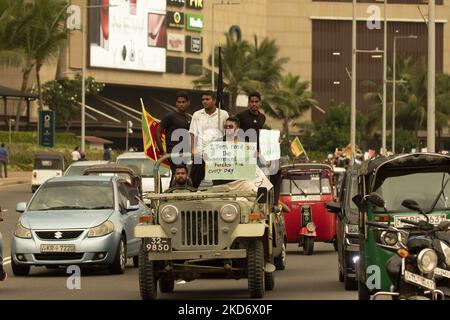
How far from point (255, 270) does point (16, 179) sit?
53514mm

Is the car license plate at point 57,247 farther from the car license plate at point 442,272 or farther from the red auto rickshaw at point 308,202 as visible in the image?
the car license plate at point 442,272

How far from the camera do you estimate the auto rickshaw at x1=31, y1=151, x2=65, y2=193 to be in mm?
58969

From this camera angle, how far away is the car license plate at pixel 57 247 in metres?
22.4

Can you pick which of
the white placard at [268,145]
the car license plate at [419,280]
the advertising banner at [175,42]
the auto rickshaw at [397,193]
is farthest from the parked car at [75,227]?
the advertising banner at [175,42]

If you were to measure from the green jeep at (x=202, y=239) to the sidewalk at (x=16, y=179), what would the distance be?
48230 mm

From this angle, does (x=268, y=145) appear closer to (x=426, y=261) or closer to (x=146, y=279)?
(x=146, y=279)

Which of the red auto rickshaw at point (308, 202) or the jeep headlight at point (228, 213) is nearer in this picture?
the jeep headlight at point (228, 213)

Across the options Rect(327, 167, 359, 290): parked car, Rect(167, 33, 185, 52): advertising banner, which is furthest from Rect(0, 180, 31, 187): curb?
Rect(167, 33, 185, 52): advertising banner

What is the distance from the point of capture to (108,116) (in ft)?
380

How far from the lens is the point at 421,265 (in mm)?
12977

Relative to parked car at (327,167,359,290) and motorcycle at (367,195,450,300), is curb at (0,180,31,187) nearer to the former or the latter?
parked car at (327,167,359,290)

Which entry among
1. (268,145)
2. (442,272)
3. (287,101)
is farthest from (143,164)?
(287,101)

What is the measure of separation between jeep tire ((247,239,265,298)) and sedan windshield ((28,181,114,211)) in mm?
5987

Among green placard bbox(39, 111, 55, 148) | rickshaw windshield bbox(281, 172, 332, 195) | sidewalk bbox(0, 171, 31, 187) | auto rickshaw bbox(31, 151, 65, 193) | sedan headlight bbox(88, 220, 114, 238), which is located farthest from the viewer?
green placard bbox(39, 111, 55, 148)
